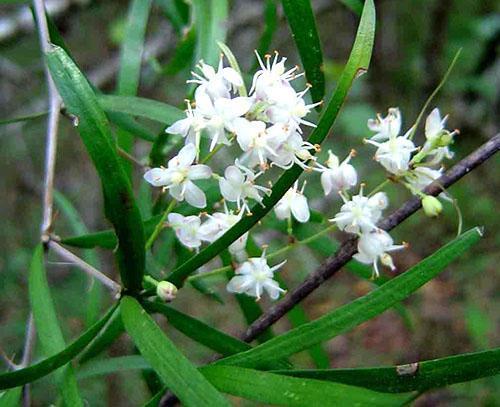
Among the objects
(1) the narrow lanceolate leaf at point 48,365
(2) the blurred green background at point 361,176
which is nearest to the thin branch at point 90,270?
(1) the narrow lanceolate leaf at point 48,365

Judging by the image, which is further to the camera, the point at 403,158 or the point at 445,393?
the point at 445,393

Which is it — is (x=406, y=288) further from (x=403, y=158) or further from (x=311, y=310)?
(x=311, y=310)

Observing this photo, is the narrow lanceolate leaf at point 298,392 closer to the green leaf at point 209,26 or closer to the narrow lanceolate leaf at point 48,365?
the narrow lanceolate leaf at point 48,365

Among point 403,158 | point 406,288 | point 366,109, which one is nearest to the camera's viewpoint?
point 406,288

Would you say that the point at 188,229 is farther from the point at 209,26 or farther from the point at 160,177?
the point at 209,26

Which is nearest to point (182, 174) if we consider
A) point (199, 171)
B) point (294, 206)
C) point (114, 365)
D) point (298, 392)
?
point (199, 171)

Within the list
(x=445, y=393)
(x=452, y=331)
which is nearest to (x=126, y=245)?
(x=445, y=393)
